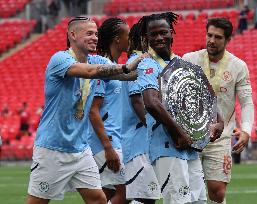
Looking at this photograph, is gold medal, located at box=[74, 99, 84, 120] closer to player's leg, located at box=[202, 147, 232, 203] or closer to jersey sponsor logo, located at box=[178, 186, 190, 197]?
jersey sponsor logo, located at box=[178, 186, 190, 197]

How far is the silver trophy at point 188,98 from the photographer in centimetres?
773

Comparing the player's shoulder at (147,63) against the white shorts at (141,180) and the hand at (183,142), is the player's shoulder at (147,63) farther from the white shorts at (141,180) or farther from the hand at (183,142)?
the white shorts at (141,180)

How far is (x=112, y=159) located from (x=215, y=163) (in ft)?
3.29

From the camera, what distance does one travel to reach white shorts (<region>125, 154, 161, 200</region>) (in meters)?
9.17

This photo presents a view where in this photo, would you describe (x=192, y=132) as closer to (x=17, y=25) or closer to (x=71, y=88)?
(x=71, y=88)

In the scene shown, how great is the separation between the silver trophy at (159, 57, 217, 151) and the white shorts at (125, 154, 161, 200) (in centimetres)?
138

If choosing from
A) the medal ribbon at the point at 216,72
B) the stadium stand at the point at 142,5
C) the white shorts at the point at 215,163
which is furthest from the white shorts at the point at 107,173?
the stadium stand at the point at 142,5

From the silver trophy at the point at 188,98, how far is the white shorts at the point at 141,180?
1376 mm

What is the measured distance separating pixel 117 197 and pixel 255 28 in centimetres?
2428

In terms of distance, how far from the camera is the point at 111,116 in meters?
10.1

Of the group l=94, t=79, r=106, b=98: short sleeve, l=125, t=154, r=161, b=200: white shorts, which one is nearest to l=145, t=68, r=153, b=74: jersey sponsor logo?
l=125, t=154, r=161, b=200: white shorts

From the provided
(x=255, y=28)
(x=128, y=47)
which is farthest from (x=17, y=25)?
(x=128, y=47)

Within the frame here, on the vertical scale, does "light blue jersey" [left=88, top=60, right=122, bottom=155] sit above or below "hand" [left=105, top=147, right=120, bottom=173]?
above

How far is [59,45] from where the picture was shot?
37.0 meters
